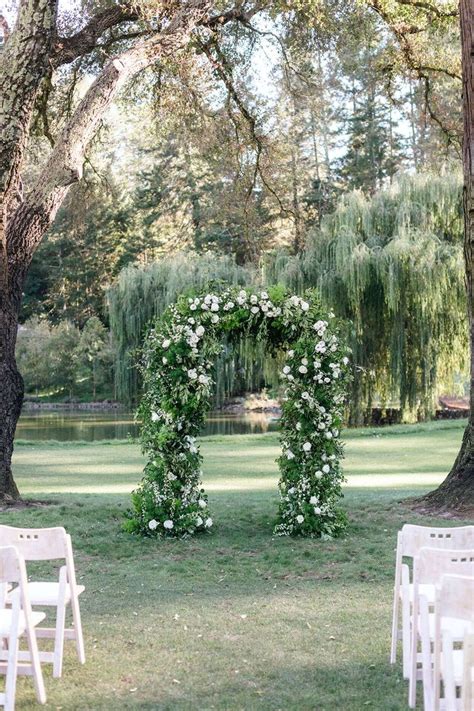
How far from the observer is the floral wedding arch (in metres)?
9.06

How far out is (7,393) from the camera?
1083 centimetres

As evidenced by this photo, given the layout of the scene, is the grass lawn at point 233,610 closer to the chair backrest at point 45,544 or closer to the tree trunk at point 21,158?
the chair backrest at point 45,544

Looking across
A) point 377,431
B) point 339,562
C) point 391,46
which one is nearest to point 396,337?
point 377,431

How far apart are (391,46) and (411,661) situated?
13382 millimetres

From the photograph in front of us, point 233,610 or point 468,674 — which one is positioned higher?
point 468,674

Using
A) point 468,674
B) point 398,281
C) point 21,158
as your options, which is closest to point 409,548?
point 468,674

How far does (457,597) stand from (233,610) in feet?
10.6

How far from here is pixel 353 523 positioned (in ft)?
31.4

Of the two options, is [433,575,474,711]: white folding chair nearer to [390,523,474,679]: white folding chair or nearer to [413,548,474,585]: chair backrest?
[413,548,474,585]: chair backrest

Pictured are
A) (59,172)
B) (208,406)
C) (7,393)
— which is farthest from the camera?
(59,172)

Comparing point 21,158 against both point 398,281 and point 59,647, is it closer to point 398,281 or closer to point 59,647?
point 59,647

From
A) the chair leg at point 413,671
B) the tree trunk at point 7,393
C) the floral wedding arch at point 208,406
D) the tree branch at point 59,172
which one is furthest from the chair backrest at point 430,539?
the tree branch at point 59,172

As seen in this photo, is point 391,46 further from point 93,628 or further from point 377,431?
point 93,628

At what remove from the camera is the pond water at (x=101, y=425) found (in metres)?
29.6
